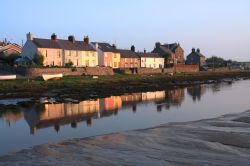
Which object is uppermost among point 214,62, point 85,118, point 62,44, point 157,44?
point 157,44

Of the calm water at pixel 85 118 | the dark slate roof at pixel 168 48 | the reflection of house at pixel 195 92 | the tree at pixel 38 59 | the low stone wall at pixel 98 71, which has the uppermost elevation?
the dark slate roof at pixel 168 48

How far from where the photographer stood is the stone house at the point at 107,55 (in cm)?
7981

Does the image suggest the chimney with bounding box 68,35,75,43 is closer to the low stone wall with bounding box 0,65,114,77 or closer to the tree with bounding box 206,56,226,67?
the low stone wall with bounding box 0,65,114,77

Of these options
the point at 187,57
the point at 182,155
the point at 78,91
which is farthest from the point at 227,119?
the point at 187,57

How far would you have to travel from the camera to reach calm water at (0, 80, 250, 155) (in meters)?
17.7

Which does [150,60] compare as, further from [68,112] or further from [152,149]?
[152,149]

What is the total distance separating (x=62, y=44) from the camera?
70000mm

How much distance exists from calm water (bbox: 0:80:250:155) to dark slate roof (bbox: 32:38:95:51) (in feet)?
114

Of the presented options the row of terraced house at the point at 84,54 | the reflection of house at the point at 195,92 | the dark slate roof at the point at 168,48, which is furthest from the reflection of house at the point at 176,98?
the dark slate roof at the point at 168,48

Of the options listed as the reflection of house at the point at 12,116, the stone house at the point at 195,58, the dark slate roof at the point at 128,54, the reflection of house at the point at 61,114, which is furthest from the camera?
the stone house at the point at 195,58

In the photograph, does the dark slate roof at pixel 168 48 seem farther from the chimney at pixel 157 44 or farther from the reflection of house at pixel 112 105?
the reflection of house at pixel 112 105

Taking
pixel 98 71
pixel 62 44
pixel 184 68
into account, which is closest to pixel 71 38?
pixel 62 44

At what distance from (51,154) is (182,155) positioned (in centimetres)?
Answer: 419

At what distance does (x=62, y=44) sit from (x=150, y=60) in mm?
29441
